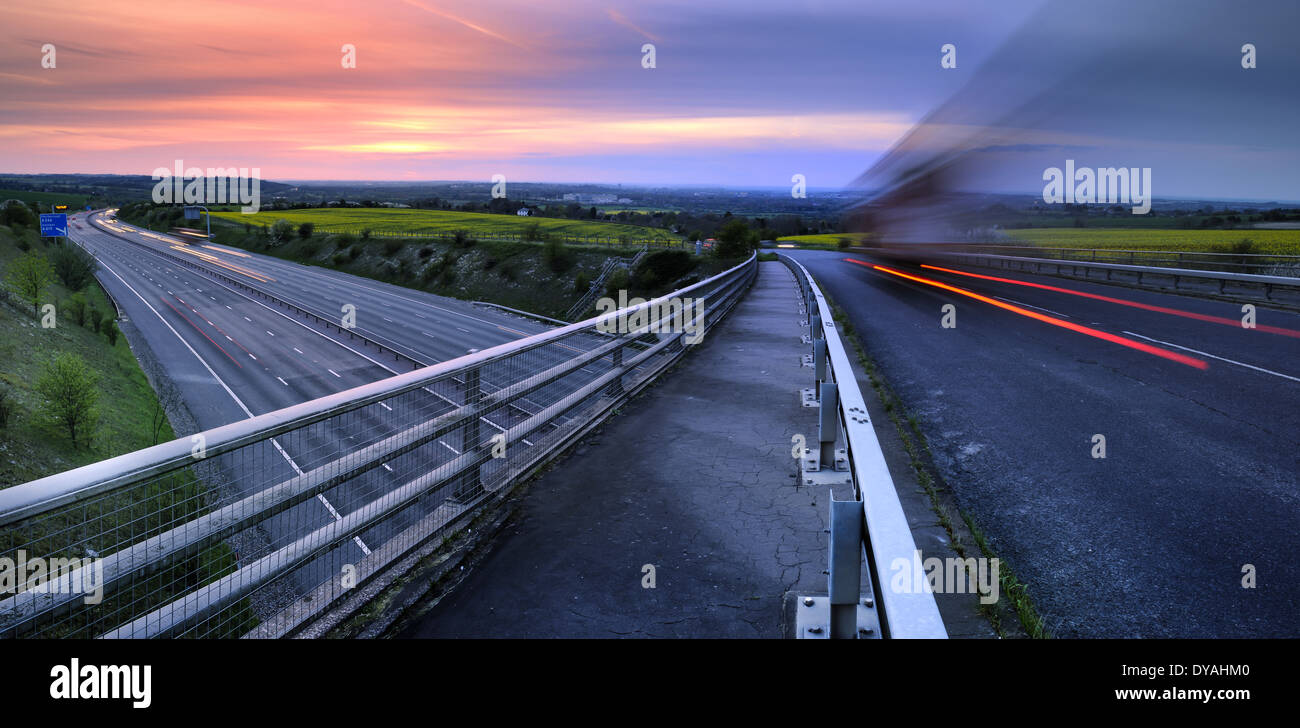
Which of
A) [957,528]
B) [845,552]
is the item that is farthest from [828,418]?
[845,552]

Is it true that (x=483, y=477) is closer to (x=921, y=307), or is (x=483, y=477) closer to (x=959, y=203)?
(x=921, y=307)

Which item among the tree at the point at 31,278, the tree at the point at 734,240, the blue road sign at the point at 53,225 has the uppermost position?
the blue road sign at the point at 53,225

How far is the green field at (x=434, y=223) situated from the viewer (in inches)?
5325

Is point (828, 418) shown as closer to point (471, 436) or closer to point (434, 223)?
point (471, 436)

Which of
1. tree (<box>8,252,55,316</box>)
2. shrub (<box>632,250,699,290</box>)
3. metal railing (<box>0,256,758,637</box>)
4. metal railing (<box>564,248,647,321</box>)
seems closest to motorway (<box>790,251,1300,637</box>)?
metal railing (<box>0,256,758,637</box>)

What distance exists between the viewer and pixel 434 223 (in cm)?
15662

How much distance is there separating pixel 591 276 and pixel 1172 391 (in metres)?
85.9

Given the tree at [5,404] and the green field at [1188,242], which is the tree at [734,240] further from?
the tree at [5,404]

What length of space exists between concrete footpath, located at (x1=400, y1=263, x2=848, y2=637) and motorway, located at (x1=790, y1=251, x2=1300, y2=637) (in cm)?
140

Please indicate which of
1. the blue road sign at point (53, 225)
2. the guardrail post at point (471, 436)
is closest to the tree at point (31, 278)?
the blue road sign at point (53, 225)

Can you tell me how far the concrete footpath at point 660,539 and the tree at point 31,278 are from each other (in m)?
65.5
